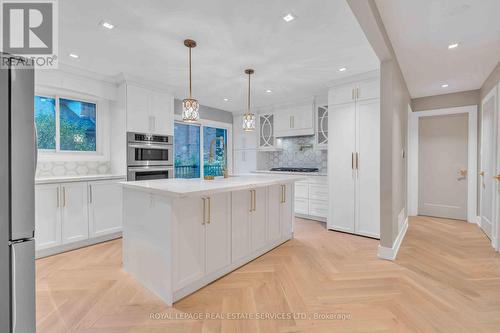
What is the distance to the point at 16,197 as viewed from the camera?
3.28 feet

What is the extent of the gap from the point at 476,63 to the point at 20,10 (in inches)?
200

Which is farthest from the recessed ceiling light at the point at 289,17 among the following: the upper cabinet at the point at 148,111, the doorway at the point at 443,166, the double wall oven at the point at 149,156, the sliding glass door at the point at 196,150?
the doorway at the point at 443,166

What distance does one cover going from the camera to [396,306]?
6.30 ft

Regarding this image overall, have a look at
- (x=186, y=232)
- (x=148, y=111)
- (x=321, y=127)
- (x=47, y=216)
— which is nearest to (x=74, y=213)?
(x=47, y=216)

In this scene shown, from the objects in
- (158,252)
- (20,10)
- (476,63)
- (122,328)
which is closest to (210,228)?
(158,252)

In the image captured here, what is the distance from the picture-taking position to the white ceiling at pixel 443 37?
2.01m

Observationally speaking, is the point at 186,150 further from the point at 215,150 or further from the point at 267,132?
the point at 267,132

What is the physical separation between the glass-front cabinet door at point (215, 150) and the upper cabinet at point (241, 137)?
0.29 metres

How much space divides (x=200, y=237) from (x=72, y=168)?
9.10ft

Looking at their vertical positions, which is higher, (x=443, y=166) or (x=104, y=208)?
(x=443, y=166)

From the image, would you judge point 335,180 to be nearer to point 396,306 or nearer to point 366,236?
point 366,236

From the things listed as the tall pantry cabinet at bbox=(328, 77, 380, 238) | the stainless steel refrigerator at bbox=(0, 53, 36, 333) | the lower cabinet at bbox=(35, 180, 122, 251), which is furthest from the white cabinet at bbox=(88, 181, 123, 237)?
the tall pantry cabinet at bbox=(328, 77, 380, 238)

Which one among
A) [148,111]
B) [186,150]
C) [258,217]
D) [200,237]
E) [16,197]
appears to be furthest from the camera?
[186,150]

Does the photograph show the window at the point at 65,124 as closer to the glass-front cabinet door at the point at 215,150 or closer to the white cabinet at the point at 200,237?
the glass-front cabinet door at the point at 215,150
